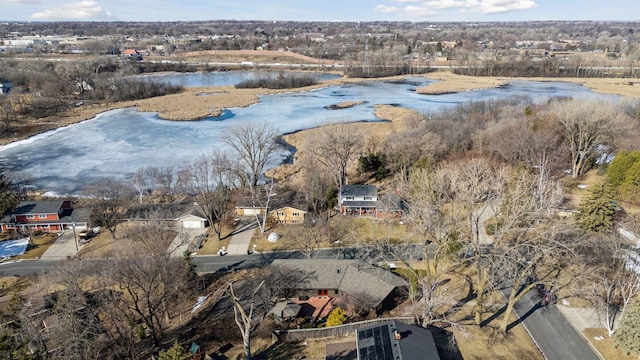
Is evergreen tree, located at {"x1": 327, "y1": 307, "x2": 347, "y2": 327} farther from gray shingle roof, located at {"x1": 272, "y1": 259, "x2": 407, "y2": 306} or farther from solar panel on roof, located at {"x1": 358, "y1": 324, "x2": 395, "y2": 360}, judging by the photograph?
solar panel on roof, located at {"x1": 358, "y1": 324, "x2": 395, "y2": 360}

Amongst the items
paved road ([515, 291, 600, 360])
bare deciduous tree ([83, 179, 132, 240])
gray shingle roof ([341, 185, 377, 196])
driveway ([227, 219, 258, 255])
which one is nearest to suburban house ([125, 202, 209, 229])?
bare deciduous tree ([83, 179, 132, 240])

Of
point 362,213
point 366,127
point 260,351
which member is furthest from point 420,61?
point 260,351

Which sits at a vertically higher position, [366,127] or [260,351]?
[366,127]

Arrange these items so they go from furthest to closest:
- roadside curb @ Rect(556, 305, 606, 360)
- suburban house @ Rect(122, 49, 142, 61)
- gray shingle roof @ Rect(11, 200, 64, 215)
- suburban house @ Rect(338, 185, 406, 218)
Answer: suburban house @ Rect(122, 49, 142, 61) → suburban house @ Rect(338, 185, 406, 218) → gray shingle roof @ Rect(11, 200, 64, 215) → roadside curb @ Rect(556, 305, 606, 360)

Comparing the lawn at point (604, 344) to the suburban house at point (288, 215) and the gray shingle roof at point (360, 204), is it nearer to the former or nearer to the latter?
the gray shingle roof at point (360, 204)

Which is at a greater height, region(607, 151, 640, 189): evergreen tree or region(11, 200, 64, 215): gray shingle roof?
region(607, 151, 640, 189): evergreen tree

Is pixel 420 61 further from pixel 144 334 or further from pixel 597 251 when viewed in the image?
pixel 144 334
